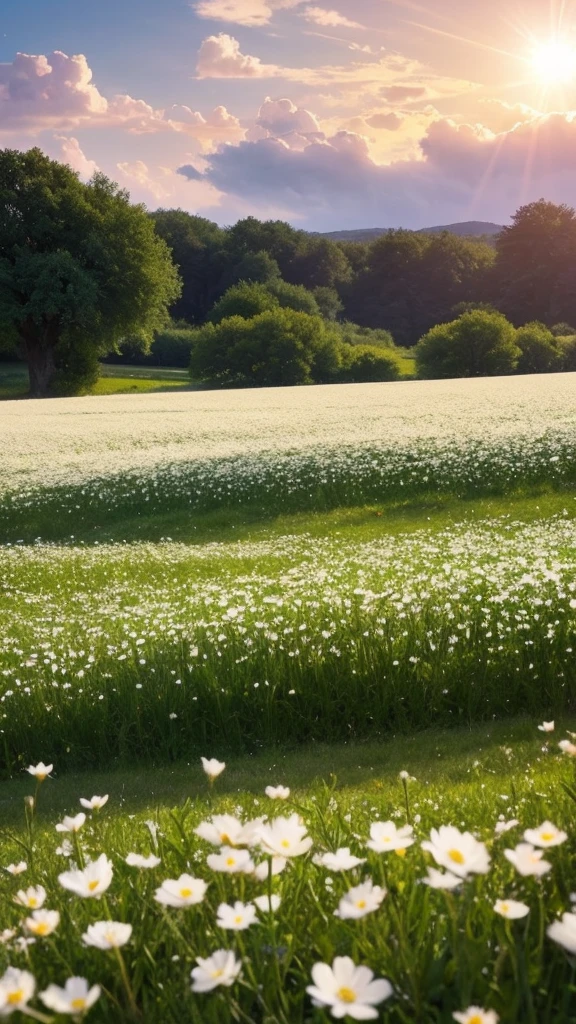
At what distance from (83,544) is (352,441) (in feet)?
39.7

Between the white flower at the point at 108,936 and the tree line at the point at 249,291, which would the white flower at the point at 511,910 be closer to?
the white flower at the point at 108,936

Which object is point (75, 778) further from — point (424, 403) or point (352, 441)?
point (424, 403)

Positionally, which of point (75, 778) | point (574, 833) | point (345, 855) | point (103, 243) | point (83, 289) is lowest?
point (75, 778)

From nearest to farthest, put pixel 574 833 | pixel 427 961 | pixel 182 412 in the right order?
pixel 427 961, pixel 574 833, pixel 182 412

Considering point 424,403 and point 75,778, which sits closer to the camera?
point 75,778

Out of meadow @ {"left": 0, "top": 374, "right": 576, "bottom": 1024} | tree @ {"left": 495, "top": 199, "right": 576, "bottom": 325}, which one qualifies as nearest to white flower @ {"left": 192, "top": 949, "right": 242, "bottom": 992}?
meadow @ {"left": 0, "top": 374, "right": 576, "bottom": 1024}

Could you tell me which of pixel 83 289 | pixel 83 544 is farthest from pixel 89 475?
pixel 83 289

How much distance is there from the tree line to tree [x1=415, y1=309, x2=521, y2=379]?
0.16 m

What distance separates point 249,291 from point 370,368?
76.5 ft

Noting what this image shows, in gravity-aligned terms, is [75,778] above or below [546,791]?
below

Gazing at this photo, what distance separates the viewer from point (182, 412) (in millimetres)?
50062

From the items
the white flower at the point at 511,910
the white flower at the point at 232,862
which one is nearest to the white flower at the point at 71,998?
the white flower at the point at 232,862

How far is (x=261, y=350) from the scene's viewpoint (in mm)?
91312

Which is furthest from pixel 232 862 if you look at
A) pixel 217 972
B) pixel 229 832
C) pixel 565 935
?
pixel 565 935
